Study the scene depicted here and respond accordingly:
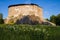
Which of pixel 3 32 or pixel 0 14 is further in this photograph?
pixel 0 14

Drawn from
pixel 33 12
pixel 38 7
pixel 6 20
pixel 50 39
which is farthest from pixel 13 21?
pixel 50 39

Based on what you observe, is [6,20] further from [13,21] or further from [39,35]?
[39,35]

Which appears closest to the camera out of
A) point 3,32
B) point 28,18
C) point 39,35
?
point 3,32

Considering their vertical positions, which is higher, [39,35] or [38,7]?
[38,7]

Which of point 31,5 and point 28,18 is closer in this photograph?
point 28,18

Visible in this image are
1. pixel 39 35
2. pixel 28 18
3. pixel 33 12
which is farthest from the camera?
pixel 33 12

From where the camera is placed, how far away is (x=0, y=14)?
1954 inches

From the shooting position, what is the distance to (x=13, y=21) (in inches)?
1581

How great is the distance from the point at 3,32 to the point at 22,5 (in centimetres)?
3859

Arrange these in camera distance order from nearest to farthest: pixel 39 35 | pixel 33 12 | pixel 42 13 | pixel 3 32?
pixel 3 32, pixel 39 35, pixel 33 12, pixel 42 13

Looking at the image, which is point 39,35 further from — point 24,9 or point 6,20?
point 24,9

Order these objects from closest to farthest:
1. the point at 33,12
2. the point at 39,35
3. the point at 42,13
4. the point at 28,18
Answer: the point at 39,35, the point at 28,18, the point at 33,12, the point at 42,13

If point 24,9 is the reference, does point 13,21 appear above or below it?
below

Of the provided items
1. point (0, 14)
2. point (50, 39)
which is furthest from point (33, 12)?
point (50, 39)
